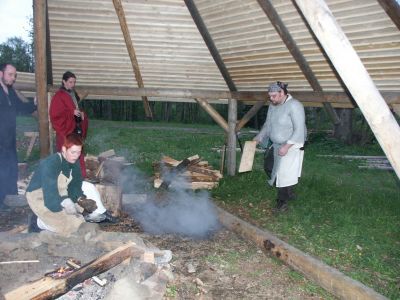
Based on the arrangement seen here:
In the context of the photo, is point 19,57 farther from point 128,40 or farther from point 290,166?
point 290,166

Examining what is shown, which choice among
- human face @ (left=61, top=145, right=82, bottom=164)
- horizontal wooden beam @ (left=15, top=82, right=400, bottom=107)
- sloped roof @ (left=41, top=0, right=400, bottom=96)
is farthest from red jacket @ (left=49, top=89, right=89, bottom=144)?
human face @ (left=61, top=145, right=82, bottom=164)

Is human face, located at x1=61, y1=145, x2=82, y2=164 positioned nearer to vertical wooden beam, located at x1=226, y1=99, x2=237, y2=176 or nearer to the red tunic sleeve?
the red tunic sleeve

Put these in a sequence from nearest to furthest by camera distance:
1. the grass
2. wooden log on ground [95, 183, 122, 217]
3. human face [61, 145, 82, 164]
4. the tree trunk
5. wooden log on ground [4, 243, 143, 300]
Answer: wooden log on ground [4, 243, 143, 300], human face [61, 145, 82, 164], the grass, wooden log on ground [95, 183, 122, 217], the tree trunk

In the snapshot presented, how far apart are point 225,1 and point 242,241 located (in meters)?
3.69

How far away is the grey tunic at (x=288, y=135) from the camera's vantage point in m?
5.59

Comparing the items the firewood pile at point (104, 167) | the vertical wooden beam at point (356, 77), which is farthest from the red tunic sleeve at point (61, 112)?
the vertical wooden beam at point (356, 77)

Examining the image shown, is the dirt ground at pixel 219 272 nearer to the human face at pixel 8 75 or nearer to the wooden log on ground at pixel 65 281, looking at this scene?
the wooden log on ground at pixel 65 281

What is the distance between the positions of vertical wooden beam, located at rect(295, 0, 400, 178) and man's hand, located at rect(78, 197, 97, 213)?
10.5 feet

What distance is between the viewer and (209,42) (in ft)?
22.6

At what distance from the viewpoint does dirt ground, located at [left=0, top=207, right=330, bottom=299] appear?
11.9 feet

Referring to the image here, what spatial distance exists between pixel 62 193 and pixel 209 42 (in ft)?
13.0

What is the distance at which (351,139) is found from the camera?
16.8 m

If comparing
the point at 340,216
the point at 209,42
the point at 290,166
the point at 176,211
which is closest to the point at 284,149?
the point at 290,166

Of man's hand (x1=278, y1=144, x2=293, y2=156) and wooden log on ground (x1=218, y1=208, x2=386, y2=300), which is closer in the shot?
wooden log on ground (x1=218, y1=208, x2=386, y2=300)
